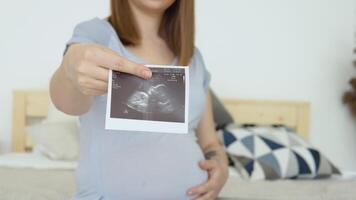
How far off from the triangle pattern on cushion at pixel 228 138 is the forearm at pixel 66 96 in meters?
1.08

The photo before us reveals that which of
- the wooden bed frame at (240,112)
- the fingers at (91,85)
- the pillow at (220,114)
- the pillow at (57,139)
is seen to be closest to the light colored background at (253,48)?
the wooden bed frame at (240,112)

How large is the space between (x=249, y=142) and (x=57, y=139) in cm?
82

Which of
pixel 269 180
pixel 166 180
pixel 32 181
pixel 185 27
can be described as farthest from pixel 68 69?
pixel 269 180

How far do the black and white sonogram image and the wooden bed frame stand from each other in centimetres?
154

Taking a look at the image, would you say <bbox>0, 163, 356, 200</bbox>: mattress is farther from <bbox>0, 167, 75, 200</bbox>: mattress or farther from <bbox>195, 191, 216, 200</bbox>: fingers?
<bbox>195, 191, 216, 200</bbox>: fingers

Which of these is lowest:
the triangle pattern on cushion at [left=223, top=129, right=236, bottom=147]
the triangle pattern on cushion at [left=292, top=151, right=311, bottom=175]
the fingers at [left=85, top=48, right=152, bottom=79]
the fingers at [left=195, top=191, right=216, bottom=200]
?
the triangle pattern on cushion at [left=292, top=151, right=311, bottom=175]

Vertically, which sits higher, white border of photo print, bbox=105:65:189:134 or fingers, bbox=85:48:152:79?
fingers, bbox=85:48:152:79

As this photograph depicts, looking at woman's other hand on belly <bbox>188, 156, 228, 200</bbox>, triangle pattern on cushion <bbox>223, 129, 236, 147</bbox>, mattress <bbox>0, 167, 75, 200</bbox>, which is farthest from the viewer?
triangle pattern on cushion <bbox>223, 129, 236, 147</bbox>

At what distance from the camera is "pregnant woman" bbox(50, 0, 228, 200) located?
753 mm

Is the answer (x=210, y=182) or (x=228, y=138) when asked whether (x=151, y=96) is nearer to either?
(x=210, y=182)

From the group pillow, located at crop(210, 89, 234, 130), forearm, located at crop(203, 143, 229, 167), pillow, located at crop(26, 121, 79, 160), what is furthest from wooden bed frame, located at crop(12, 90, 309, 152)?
forearm, located at crop(203, 143, 229, 167)

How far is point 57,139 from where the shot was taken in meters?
1.87

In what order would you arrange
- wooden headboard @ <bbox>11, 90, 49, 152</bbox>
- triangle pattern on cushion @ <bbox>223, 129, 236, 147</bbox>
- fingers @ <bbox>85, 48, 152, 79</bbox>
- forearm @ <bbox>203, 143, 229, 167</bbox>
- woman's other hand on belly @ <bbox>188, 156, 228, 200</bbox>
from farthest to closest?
wooden headboard @ <bbox>11, 90, 49, 152</bbox>, triangle pattern on cushion @ <bbox>223, 129, 236, 147</bbox>, forearm @ <bbox>203, 143, 229, 167</bbox>, woman's other hand on belly @ <bbox>188, 156, 228, 200</bbox>, fingers @ <bbox>85, 48, 152, 79</bbox>

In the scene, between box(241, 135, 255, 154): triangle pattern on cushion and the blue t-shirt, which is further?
box(241, 135, 255, 154): triangle pattern on cushion
